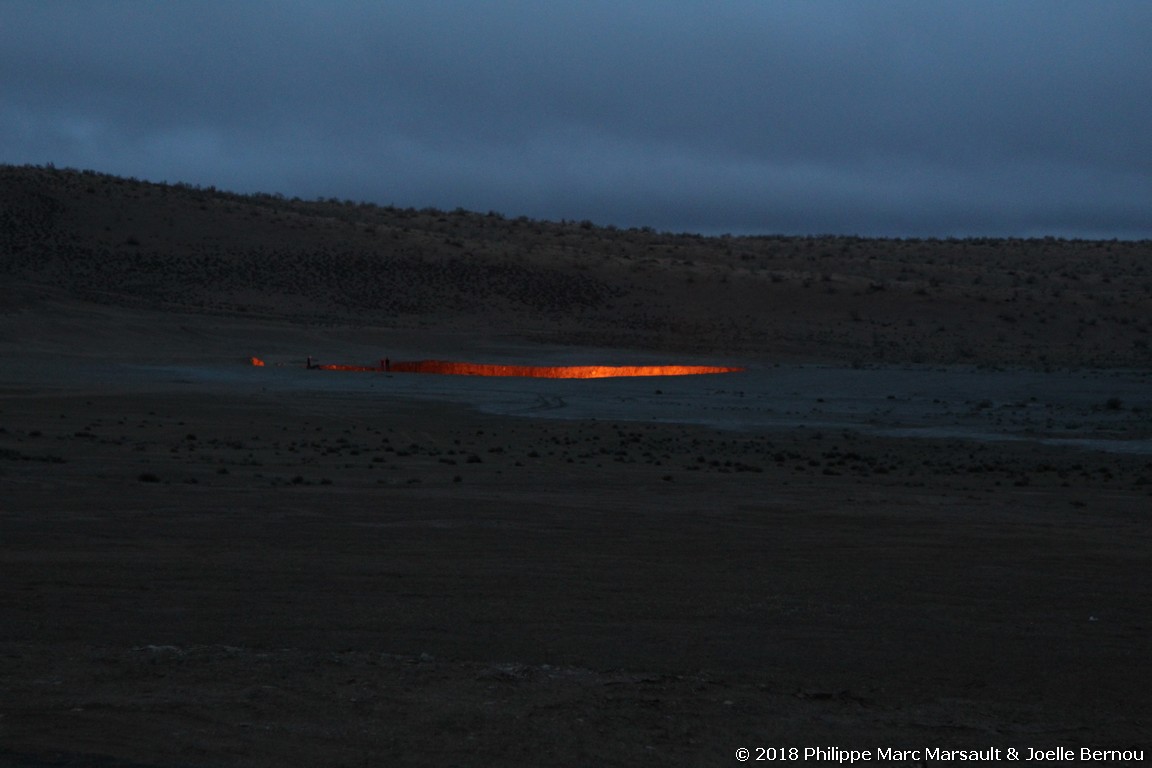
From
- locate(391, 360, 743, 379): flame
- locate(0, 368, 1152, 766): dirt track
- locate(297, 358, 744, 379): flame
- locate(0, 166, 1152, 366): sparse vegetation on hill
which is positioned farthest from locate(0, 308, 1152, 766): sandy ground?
locate(0, 166, 1152, 366): sparse vegetation on hill

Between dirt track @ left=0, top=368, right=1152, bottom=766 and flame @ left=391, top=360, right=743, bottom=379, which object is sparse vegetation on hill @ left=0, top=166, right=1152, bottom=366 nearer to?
flame @ left=391, top=360, right=743, bottom=379

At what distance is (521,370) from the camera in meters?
45.0

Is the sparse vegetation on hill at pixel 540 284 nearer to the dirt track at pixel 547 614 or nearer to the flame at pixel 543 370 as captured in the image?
the flame at pixel 543 370

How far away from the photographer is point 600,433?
26516mm

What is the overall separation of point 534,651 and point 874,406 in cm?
2699

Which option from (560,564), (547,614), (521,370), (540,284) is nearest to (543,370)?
(521,370)

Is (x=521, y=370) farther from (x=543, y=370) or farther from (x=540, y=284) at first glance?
(x=540, y=284)

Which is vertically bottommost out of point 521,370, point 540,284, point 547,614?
point 521,370

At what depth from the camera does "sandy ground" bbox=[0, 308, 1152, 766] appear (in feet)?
22.1

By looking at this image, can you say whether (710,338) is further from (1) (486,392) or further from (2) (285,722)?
(2) (285,722)

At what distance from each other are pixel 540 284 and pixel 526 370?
24448mm

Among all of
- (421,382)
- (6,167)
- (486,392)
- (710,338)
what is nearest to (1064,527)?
(486,392)

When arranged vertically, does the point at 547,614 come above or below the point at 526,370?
above

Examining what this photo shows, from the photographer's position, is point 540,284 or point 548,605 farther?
point 540,284
